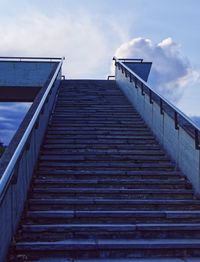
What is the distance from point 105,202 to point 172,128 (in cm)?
303

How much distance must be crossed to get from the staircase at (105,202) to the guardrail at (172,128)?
8.6 inches

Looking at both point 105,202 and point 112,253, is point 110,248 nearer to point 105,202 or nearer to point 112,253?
point 112,253

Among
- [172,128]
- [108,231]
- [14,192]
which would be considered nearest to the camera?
[14,192]

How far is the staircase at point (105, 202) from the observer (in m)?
6.38

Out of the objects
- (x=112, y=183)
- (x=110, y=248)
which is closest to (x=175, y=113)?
(x=112, y=183)

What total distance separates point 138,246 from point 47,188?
2282 millimetres

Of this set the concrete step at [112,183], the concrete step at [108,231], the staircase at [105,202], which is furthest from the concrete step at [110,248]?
the concrete step at [112,183]

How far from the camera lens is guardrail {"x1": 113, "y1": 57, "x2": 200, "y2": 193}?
336 inches

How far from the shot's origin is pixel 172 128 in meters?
10.1

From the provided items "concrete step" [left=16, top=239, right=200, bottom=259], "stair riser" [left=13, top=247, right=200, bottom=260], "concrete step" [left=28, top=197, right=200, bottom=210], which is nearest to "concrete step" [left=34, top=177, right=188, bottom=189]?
"concrete step" [left=28, top=197, right=200, bottom=210]

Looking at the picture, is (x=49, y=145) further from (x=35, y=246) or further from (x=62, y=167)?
(x=35, y=246)

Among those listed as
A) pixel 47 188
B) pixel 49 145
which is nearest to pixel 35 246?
pixel 47 188

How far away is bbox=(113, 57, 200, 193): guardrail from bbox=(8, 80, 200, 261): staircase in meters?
0.22

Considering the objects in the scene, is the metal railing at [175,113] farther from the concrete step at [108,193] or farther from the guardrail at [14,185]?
the guardrail at [14,185]
